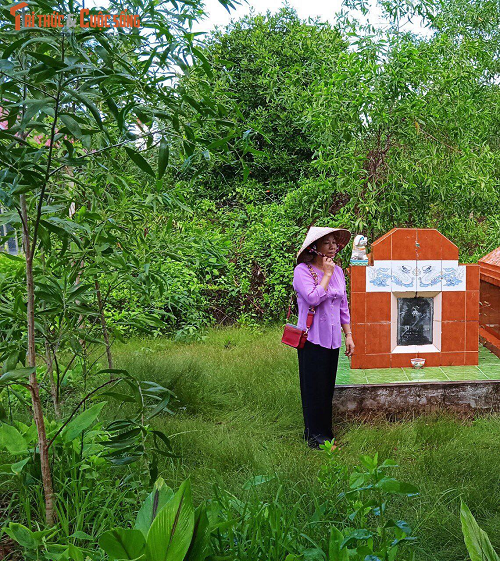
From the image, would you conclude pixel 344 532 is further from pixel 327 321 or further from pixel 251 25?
pixel 251 25

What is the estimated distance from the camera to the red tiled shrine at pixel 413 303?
17.1ft

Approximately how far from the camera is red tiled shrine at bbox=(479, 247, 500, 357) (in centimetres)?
599

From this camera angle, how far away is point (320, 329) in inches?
172

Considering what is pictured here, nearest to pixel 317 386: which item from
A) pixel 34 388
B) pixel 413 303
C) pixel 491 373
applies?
pixel 413 303

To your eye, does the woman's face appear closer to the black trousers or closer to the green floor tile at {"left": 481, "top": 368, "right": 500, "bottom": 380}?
the black trousers

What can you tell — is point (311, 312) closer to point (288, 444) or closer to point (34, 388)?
point (288, 444)

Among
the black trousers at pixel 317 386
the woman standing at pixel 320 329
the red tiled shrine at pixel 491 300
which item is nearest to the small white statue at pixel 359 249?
the woman standing at pixel 320 329

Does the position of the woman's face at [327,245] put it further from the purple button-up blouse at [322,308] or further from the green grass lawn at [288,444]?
the green grass lawn at [288,444]

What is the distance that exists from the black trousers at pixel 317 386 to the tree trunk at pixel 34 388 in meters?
2.30

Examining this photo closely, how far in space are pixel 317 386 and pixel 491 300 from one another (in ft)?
9.50

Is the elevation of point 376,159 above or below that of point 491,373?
above

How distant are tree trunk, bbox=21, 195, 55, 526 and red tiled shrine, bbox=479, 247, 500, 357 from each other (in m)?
4.71

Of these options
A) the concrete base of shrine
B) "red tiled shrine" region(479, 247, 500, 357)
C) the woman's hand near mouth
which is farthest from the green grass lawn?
"red tiled shrine" region(479, 247, 500, 357)

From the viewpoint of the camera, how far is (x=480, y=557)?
5.24ft
